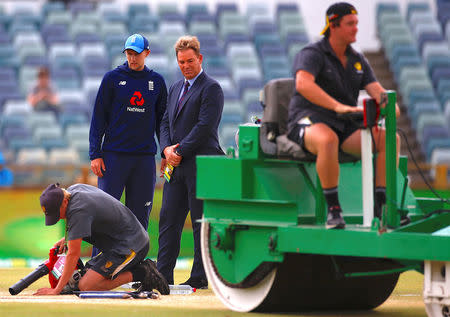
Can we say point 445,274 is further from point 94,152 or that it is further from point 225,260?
point 94,152

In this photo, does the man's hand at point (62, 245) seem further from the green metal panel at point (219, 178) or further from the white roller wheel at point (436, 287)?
the white roller wheel at point (436, 287)

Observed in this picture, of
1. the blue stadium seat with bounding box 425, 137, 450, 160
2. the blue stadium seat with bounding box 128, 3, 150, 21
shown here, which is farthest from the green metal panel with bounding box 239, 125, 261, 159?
the blue stadium seat with bounding box 128, 3, 150, 21

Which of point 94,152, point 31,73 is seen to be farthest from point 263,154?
point 31,73

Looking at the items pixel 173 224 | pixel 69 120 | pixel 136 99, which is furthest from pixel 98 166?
pixel 69 120

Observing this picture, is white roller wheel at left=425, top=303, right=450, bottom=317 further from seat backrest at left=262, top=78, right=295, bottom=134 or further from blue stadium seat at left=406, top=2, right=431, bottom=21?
blue stadium seat at left=406, top=2, right=431, bottom=21

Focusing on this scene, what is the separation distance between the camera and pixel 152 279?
304 inches

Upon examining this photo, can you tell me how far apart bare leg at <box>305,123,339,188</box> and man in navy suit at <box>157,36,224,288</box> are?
2.05 m

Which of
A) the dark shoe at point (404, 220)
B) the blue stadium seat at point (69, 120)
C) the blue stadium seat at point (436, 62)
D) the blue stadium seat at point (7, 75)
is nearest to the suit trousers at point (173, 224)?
the dark shoe at point (404, 220)

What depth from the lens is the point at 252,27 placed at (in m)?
22.2

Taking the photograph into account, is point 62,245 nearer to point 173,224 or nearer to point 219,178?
point 173,224

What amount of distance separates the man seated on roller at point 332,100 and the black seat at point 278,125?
0.09 metres

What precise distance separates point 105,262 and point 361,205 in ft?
6.78

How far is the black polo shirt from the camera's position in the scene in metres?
6.34

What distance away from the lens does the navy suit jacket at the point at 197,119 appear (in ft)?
26.5
